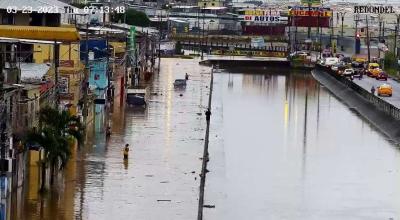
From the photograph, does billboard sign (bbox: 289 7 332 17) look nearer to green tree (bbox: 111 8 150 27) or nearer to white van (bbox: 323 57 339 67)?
green tree (bbox: 111 8 150 27)

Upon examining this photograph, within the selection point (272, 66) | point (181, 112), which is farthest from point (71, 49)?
point (272, 66)

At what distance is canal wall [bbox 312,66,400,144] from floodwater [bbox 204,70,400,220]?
0.53m

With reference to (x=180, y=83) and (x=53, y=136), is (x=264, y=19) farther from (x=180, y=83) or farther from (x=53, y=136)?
(x=53, y=136)

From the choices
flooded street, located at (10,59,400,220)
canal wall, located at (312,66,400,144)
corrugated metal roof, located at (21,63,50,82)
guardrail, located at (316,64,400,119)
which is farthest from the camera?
guardrail, located at (316,64,400,119)

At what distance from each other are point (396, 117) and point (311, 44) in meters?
64.2

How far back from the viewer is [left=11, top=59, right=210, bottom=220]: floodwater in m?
25.5

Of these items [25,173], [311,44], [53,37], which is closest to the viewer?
[25,173]

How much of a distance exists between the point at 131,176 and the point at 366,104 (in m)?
29.0

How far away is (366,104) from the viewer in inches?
2276

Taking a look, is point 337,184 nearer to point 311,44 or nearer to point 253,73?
point 253,73

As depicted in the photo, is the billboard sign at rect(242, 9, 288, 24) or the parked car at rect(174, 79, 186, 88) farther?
the billboard sign at rect(242, 9, 288, 24)

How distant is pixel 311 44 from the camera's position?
112500 millimetres

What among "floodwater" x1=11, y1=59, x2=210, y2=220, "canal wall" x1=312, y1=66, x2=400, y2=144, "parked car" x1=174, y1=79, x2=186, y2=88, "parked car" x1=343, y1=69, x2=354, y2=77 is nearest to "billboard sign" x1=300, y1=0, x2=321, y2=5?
"canal wall" x1=312, y1=66, x2=400, y2=144

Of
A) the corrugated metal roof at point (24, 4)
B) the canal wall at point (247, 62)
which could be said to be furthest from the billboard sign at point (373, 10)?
the corrugated metal roof at point (24, 4)
